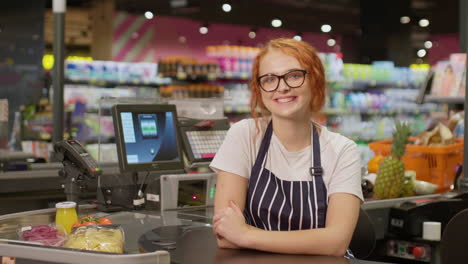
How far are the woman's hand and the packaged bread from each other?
0.32 meters

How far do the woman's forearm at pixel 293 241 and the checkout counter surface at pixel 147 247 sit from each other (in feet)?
0.09

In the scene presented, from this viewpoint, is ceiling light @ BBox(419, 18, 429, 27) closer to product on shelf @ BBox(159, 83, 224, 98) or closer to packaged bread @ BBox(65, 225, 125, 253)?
product on shelf @ BBox(159, 83, 224, 98)

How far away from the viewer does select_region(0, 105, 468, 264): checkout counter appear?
7.96ft

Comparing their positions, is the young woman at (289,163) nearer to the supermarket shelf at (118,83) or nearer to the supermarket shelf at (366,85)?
the supermarket shelf at (118,83)

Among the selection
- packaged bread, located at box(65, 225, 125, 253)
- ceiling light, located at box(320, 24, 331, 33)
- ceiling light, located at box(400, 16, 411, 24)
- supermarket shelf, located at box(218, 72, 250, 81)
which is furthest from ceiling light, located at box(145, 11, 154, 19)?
packaged bread, located at box(65, 225, 125, 253)

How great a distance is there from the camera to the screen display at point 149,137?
3.35m

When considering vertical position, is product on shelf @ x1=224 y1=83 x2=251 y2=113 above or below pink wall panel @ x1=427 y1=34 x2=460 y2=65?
below

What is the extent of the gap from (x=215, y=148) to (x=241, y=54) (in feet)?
22.9

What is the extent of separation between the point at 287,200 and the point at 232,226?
276mm

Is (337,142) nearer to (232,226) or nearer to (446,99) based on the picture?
(232,226)

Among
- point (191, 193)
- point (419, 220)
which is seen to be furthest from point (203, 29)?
point (191, 193)

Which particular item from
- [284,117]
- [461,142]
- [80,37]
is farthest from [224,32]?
[284,117]

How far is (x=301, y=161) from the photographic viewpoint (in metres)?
2.46

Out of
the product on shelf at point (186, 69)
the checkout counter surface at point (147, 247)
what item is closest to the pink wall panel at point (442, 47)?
the product on shelf at point (186, 69)
